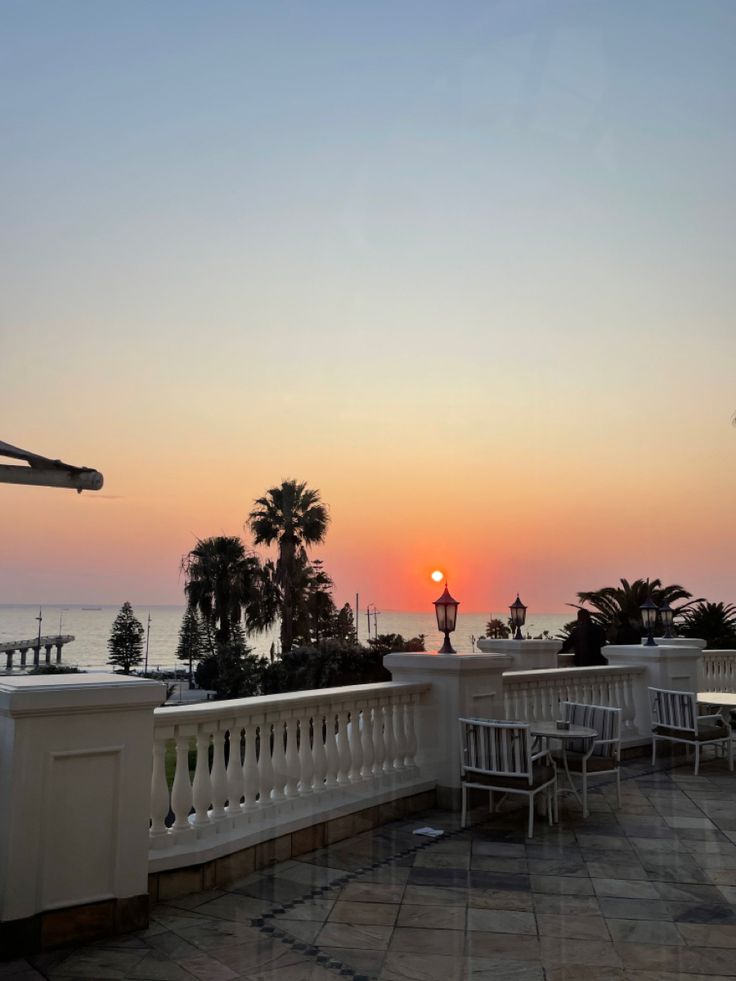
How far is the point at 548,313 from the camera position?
41.1 feet

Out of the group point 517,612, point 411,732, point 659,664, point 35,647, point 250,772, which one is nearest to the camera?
point 250,772

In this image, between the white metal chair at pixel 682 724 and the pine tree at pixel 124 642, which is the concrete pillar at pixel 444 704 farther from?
the pine tree at pixel 124 642

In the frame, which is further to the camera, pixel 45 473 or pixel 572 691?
pixel 572 691

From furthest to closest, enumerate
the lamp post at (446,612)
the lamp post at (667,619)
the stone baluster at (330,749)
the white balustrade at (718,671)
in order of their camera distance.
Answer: the lamp post at (667,619)
the white balustrade at (718,671)
the lamp post at (446,612)
the stone baluster at (330,749)

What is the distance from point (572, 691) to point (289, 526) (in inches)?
1104

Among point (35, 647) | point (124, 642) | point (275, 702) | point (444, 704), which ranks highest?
point (124, 642)

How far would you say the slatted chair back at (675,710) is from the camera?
9.02m

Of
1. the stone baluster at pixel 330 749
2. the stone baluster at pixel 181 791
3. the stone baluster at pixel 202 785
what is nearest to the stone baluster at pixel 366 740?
the stone baluster at pixel 330 749

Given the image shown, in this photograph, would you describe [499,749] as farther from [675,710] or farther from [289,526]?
[289,526]

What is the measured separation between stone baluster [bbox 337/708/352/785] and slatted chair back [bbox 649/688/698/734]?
458 cm

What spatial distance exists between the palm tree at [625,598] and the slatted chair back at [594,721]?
14.6m

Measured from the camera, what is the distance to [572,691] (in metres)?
9.37

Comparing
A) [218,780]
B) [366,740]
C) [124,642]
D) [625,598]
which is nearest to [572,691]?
[366,740]

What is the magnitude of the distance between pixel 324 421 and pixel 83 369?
312 inches
